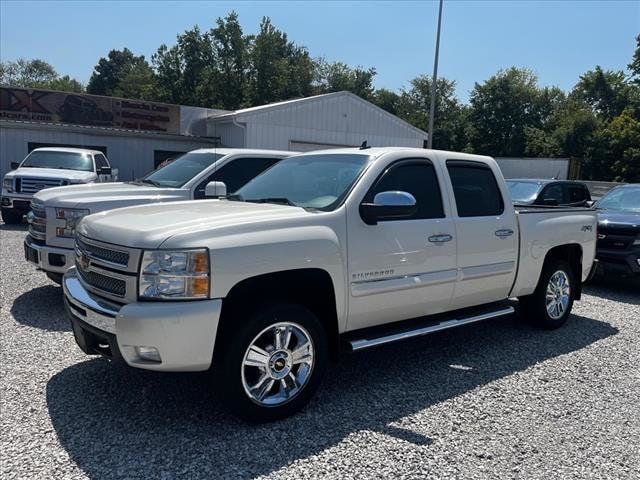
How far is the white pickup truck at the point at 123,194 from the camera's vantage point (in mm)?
6000

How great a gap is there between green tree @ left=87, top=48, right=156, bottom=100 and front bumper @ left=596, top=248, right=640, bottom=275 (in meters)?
58.0

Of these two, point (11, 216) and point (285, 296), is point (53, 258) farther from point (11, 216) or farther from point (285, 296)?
point (11, 216)

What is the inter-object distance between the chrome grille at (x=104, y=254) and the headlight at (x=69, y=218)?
2134mm

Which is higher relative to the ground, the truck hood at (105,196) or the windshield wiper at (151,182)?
the windshield wiper at (151,182)

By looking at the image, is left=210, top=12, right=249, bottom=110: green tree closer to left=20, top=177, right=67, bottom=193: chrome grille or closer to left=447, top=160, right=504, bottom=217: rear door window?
left=20, top=177, right=67, bottom=193: chrome grille

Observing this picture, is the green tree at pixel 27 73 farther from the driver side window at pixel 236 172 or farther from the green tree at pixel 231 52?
the driver side window at pixel 236 172

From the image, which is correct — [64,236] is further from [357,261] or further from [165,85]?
[165,85]

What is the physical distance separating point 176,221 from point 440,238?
2257 millimetres

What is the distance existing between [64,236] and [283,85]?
148ft

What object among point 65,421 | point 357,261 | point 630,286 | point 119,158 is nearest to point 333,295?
point 357,261

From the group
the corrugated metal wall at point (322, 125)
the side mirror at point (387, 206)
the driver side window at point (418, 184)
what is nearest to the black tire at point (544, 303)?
the driver side window at point (418, 184)

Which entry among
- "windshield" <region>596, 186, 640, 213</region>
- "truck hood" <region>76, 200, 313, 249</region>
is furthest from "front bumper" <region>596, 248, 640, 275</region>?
"truck hood" <region>76, 200, 313, 249</region>

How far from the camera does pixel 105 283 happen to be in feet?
11.9

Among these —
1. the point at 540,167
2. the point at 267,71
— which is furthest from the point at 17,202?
the point at 267,71
